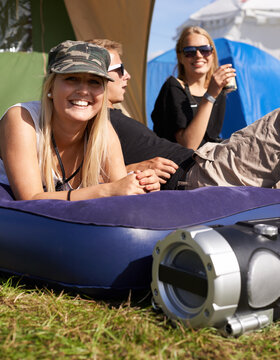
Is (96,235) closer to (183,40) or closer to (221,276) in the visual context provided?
(221,276)

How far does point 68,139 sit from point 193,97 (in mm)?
1417

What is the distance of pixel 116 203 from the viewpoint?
1.61 m

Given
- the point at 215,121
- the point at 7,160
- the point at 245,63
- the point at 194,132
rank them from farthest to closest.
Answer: the point at 245,63, the point at 215,121, the point at 194,132, the point at 7,160

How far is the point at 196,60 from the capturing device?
338 cm

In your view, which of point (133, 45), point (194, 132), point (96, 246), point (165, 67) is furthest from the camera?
point (165, 67)

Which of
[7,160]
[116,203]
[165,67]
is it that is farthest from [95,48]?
[165,67]

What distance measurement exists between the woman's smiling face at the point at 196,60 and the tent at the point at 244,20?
9.01 m

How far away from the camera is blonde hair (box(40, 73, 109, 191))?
202 centimetres

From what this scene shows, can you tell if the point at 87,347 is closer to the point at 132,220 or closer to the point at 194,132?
the point at 132,220

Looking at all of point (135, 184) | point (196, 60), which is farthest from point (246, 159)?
point (196, 60)

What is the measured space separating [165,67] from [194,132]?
3.79 metres

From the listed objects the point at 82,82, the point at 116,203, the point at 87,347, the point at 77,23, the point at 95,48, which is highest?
the point at 77,23

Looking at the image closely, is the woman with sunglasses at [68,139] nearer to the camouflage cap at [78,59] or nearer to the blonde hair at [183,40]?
the camouflage cap at [78,59]

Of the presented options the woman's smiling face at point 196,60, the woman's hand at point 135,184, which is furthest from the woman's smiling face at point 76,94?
the woman's smiling face at point 196,60
